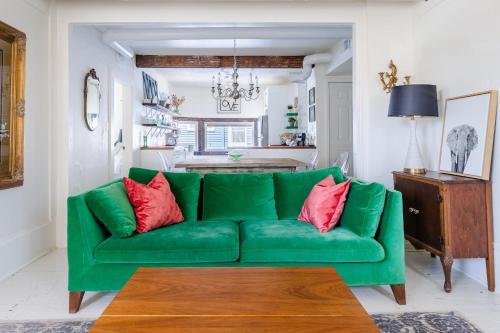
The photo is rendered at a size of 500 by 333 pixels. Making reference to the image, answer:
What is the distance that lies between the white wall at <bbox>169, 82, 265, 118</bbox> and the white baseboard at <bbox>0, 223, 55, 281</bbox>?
673 cm

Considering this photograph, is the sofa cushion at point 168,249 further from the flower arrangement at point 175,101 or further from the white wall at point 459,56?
the flower arrangement at point 175,101

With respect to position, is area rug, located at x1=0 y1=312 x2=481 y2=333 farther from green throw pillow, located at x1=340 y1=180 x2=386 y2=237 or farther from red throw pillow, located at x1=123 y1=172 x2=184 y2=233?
red throw pillow, located at x1=123 y1=172 x2=184 y2=233

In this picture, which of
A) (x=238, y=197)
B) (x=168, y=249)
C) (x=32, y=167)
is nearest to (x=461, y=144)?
(x=238, y=197)

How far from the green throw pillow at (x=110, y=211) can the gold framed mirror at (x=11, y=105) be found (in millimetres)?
1025

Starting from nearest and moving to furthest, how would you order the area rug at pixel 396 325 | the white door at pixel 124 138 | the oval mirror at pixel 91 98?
the area rug at pixel 396 325 → the oval mirror at pixel 91 98 → the white door at pixel 124 138

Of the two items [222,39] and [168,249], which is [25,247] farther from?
[222,39]

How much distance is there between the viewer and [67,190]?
3.73 meters

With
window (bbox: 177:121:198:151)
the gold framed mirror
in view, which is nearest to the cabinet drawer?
the gold framed mirror

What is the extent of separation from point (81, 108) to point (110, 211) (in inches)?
103

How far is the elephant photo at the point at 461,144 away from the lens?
279cm

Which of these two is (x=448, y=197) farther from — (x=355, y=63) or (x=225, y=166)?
(x=225, y=166)

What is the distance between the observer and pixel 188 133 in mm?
10164

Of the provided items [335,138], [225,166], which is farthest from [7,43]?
[335,138]

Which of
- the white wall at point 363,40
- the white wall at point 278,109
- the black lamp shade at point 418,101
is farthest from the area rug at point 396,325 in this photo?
the white wall at point 278,109
